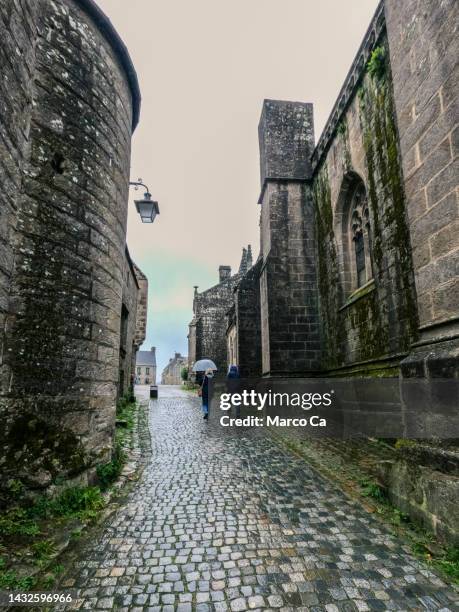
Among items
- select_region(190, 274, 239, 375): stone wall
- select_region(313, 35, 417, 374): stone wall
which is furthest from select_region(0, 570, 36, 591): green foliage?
select_region(190, 274, 239, 375): stone wall

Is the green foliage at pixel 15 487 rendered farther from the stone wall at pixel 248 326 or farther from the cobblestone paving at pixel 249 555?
the stone wall at pixel 248 326

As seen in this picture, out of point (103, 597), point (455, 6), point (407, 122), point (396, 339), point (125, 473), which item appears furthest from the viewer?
point (396, 339)

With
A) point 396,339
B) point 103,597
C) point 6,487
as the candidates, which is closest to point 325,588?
point 103,597

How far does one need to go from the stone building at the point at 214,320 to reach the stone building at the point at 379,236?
502 inches

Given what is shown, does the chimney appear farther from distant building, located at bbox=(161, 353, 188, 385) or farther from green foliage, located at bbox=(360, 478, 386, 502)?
distant building, located at bbox=(161, 353, 188, 385)

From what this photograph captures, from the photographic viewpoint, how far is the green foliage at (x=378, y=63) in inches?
241

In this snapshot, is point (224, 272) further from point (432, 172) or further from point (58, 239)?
point (432, 172)

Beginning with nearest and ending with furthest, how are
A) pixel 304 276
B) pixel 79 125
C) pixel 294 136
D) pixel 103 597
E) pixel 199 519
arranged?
1. pixel 103 597
2. pixel 199 519
3. pixel 79 125
4. pixel 304 276
5. pixel 294 136

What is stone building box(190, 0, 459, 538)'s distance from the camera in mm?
2947

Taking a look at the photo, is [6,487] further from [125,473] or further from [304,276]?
[304,276]

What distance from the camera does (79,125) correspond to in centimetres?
385

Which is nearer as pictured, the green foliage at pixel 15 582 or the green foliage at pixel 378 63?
the green foliage at pixel 15 582

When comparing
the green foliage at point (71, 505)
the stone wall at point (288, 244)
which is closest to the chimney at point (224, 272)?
the stone wall at point (288, 244)

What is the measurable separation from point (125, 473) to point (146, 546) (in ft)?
6.32
